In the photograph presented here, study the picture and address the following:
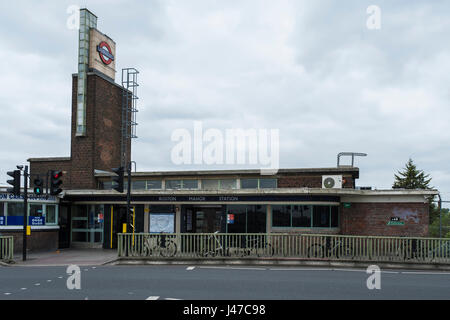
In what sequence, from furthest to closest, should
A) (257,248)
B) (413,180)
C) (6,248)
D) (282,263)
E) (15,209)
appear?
(413,180)
(15,209)
(6,248)
(257,248)
(282,263)

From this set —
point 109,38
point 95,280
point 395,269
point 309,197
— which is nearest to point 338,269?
point 395,269

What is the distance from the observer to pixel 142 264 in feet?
59.5

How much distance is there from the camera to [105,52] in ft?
100

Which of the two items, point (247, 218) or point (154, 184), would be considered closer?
point (247, 218)

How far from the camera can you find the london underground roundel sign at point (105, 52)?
30.0 m

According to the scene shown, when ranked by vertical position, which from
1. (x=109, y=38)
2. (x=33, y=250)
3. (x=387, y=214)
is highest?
(x=109, y=38)

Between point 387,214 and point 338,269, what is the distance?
7051 millimetres

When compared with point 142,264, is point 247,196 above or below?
above

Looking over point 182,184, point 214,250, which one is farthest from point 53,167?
point 214,250

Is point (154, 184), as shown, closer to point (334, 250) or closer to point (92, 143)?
point (92, 143)

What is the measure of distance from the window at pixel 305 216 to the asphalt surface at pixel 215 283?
5925mm

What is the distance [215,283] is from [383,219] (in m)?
12.6
